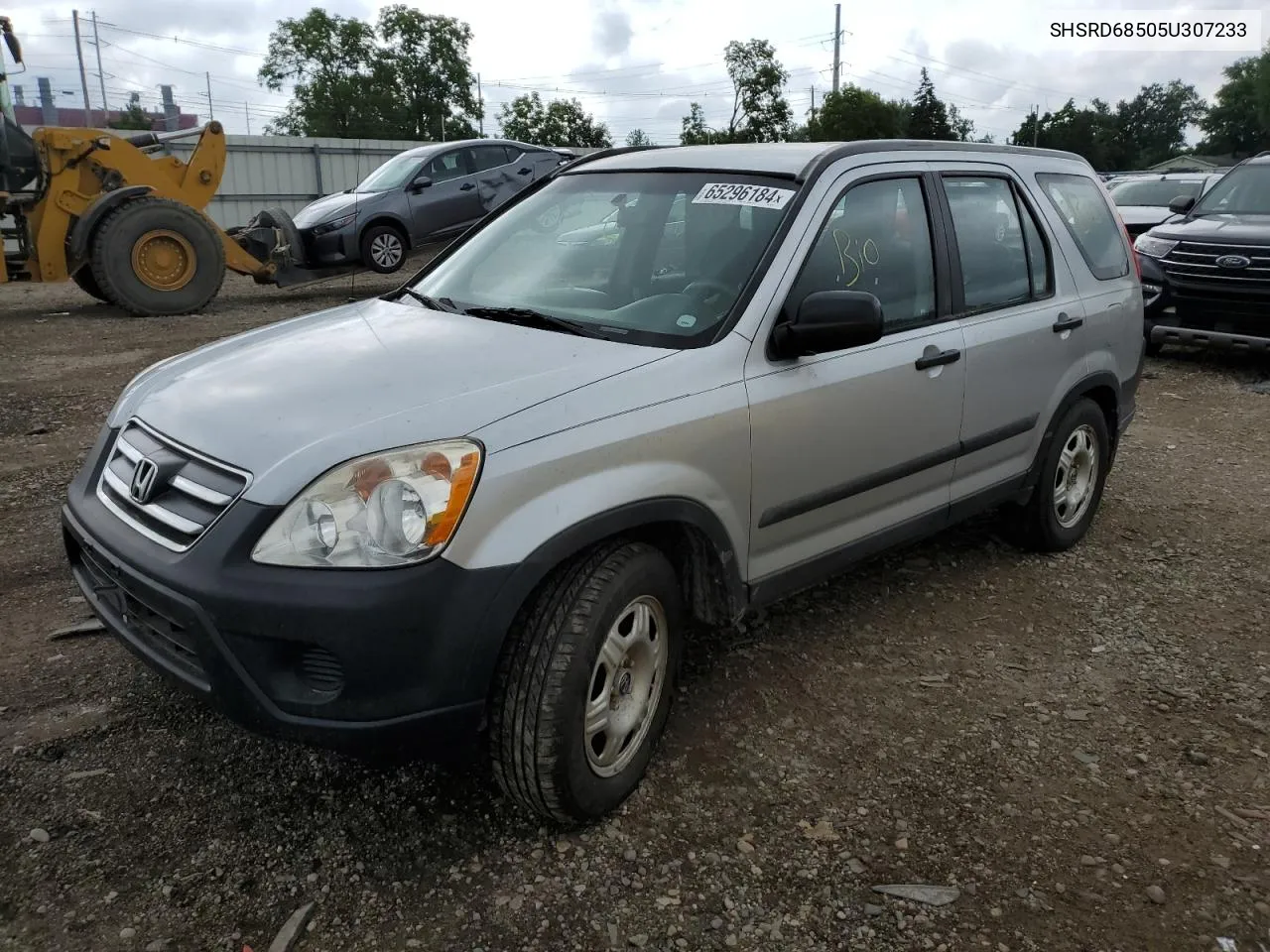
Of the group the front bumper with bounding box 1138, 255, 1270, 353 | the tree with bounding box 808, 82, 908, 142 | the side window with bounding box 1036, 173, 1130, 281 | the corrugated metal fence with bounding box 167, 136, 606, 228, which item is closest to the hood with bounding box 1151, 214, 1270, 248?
the front bumper with bounding box 1138, 255, 1270, 353

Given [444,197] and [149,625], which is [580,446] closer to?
[149,625]

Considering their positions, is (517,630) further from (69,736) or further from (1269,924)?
(1269,924)

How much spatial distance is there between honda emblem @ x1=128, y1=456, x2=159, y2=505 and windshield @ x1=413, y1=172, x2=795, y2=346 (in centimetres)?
117

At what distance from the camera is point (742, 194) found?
10.9 feet

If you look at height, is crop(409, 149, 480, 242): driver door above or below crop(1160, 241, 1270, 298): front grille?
above

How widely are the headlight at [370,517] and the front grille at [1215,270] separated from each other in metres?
8.36

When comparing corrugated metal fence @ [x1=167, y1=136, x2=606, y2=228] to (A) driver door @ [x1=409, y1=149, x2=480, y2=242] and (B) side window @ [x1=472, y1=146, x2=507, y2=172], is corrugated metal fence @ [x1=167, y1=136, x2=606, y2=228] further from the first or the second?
(A) driver door @ [x1=409, y1=149, x2=480, y2=242]

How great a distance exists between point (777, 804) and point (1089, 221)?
3220 mm

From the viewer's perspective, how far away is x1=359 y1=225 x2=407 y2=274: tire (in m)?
12.8

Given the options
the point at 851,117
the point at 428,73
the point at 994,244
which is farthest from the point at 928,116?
the point at 994,244

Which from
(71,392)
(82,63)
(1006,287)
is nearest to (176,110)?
(82,63)

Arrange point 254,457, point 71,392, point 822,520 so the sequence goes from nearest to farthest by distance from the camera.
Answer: point 254,457, point 822,520, point 71,392

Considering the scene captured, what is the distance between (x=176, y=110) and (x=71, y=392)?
269 feet

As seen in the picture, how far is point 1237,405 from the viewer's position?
7.89 meters
